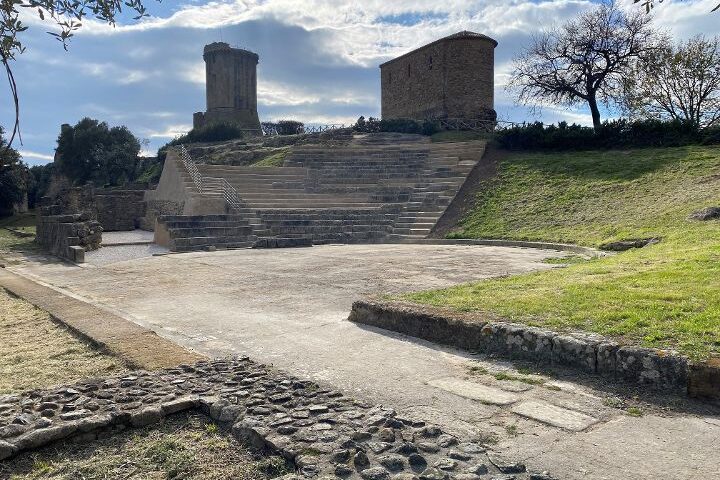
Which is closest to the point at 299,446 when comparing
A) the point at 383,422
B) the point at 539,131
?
the point at 383,422

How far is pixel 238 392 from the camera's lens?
3.73 m

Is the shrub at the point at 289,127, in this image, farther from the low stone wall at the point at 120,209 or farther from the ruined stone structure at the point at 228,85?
the low stone wall at the point at 120,209

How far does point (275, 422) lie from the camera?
127 inches

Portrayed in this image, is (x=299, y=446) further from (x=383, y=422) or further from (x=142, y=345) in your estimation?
(x=142, y=345)

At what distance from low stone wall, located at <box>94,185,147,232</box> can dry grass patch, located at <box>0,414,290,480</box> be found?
66.0ft

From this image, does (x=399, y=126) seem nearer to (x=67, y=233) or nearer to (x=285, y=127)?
(x=285, y=127)

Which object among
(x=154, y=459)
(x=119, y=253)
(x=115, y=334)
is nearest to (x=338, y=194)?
(x=119, y=253)

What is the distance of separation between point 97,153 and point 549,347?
41.8 meters

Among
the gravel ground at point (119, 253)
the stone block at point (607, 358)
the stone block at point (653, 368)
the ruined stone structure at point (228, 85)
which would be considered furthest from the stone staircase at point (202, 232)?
the ruined stone structure at point (228, 85)

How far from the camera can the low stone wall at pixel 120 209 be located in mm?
21547

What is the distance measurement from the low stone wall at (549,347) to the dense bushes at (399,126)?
24.4 meters

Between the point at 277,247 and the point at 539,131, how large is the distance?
12585mm

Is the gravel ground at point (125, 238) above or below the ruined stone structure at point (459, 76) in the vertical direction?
below

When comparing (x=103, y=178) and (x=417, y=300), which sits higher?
(x=103, y=178)
